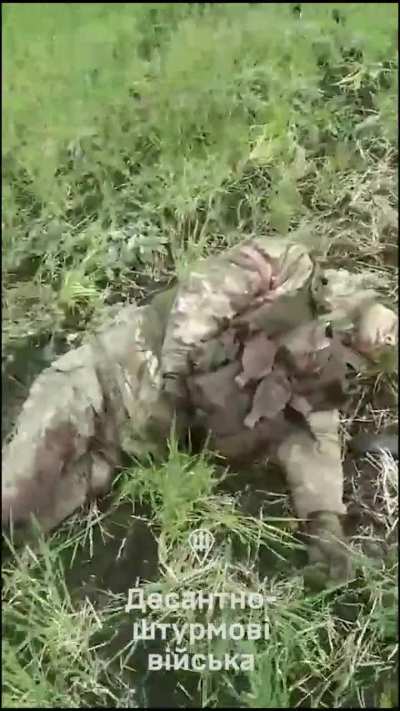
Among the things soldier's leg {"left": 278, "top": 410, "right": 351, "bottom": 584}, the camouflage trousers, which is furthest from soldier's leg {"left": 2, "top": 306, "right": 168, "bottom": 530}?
soldier's leg {"left": 278, "top": 410, "right": 351, "bottom": 584}

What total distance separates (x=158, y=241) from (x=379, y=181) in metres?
0.24

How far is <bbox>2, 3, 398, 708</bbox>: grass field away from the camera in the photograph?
1.10 meters

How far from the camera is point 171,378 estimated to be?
1.10 meters

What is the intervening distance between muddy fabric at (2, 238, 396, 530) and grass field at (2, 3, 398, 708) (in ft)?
0.08

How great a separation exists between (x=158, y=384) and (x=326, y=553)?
252 mm

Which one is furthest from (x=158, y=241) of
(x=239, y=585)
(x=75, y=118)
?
(x=239, y=585)

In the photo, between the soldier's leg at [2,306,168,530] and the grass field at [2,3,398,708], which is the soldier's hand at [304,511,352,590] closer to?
the grass field at [2,3,398,708]

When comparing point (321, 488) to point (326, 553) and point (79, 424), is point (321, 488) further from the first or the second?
point (79, 424)

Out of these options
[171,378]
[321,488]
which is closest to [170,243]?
[171,378]

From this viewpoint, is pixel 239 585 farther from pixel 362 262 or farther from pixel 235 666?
pixel 362 262

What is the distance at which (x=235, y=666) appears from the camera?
1.11 metres

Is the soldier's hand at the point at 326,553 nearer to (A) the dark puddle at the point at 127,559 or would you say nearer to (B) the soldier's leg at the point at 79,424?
A: (A) the dark puddle at the point at 127,559

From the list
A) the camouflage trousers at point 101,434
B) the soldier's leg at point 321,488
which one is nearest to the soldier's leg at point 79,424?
the camouflage trousers at point 101,434

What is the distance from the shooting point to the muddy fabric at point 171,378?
109 centimetres
